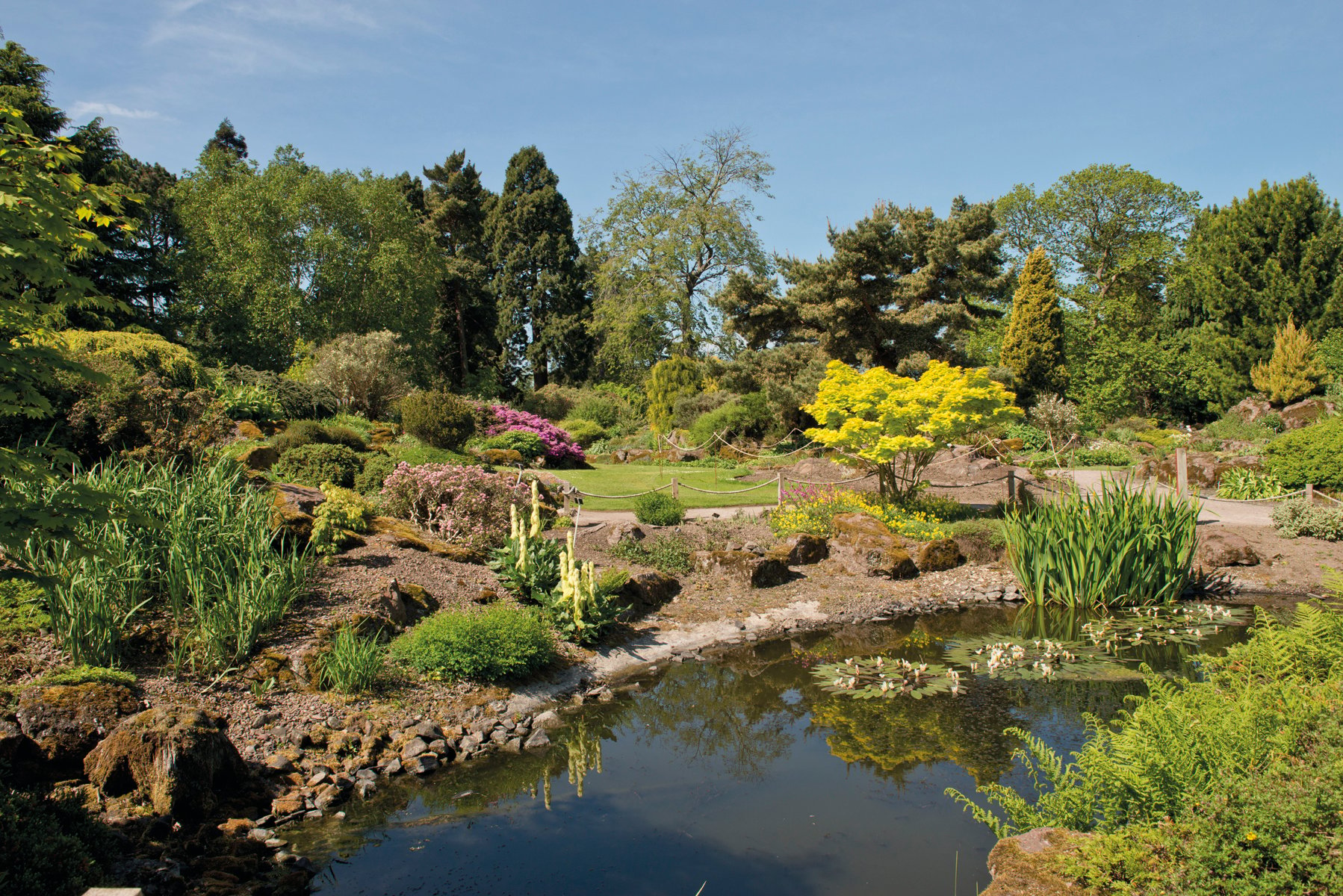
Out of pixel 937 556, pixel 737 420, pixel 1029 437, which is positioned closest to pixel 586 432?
pixel 737 420

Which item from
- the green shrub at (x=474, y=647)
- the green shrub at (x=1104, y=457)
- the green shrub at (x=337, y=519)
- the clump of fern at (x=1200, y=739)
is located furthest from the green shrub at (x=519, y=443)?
the clump of fern at (x=1200, y=739)

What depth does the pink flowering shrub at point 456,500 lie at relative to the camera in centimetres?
1055

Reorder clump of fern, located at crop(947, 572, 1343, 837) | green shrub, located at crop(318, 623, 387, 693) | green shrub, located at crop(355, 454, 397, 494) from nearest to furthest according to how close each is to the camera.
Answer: clump of fern, located at crop(947, 572, 1343, 837), green shrub, located at crop(318, 623, 387, 693), green shrub, located at crop(355, 454, 397, 494)

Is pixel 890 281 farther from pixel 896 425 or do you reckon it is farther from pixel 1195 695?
pixel 1195 695

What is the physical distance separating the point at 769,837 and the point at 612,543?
6888mm

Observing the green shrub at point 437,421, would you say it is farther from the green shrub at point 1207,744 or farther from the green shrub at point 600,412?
the green shrub at point 1207,744

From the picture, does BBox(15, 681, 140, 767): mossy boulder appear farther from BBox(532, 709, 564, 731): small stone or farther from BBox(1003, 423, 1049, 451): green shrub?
BBox(1003, 423, 1049, 451): green shrub

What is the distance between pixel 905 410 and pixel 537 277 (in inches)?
1232

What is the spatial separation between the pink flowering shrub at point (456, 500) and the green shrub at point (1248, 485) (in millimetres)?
14284

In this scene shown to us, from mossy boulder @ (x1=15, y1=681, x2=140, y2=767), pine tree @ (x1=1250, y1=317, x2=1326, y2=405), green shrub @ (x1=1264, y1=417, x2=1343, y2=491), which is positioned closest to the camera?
mossy boulder @ (x1=15, y1=681, x2=140, y2=767)

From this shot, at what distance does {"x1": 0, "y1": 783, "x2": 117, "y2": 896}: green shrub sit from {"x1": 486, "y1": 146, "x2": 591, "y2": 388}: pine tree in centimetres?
3582

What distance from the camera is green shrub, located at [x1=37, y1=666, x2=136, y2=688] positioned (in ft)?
17.3

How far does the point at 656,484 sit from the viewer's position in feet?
60.1

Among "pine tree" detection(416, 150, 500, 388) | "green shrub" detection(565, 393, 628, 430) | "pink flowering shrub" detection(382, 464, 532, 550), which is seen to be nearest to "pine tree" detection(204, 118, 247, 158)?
"pine tree" detection(416, 150, 500, 388)
